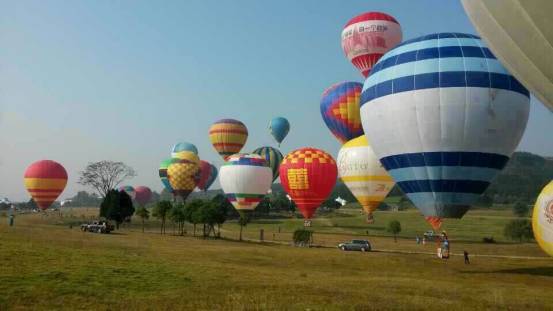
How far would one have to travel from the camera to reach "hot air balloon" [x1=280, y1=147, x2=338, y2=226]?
5803cm

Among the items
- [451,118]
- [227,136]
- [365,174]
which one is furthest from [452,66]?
[227,136]

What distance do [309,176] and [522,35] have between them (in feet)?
145

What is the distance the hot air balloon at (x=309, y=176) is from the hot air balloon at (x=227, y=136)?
4158 cm

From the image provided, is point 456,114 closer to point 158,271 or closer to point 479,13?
point 479,13

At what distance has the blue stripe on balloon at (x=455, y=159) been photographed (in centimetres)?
2597

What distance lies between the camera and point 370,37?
2286 inches

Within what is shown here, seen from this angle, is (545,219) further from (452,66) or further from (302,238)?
(302,238)

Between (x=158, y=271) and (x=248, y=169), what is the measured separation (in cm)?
4685

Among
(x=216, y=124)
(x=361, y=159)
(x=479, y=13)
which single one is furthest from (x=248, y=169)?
(x=479, y=13)

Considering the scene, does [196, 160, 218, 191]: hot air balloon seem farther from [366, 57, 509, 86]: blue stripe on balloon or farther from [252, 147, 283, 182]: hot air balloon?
[366, 57, 509, 86]: blue stripe on balloon

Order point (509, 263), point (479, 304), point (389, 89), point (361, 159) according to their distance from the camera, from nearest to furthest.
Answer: point (479, 304)
point (389, 89)
point (509, 263)
point (361, 159)

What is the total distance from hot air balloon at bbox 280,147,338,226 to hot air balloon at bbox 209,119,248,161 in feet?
136

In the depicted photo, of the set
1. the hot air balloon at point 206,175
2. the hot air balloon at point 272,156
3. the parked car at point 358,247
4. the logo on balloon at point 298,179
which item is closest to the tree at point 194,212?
the logo on balloon at point 298,179

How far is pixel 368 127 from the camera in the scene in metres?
30.3
